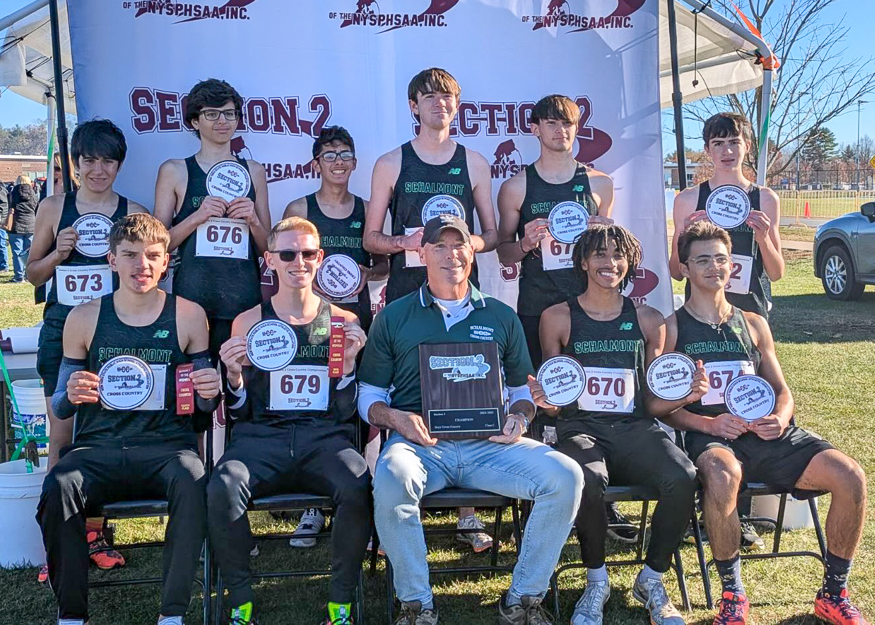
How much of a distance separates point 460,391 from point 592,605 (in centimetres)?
97

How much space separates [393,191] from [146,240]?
119cm

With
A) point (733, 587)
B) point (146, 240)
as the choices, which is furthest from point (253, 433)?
point (733, 587)

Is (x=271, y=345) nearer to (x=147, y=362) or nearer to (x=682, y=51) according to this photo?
(x=147, y=362)

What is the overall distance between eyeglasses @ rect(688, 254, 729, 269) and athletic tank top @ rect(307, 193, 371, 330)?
1.57 m

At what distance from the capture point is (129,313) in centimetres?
317

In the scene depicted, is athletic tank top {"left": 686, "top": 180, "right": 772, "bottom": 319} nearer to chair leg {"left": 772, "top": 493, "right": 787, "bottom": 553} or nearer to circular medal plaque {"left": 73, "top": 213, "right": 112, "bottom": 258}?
chair leg {"left": 772, "top": 493, "right": 787, "bottom": 553}

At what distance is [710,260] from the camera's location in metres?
3.45

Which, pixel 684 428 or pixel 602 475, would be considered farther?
pixel 684 428

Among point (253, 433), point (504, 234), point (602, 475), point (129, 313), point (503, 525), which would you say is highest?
point (504, 234)

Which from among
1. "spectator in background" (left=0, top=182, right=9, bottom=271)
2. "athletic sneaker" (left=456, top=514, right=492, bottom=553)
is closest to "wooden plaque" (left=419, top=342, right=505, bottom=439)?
"athletic sneaker" (left=456, top=514, right=492, bottom=553)

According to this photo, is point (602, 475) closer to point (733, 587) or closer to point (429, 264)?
point (733, 587)

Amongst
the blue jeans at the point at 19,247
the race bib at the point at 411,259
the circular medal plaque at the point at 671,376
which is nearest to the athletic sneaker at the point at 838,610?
the circular medal plaque at the point at 671,376

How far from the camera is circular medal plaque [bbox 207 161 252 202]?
366 cm

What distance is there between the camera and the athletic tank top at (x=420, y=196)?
3738 mm
